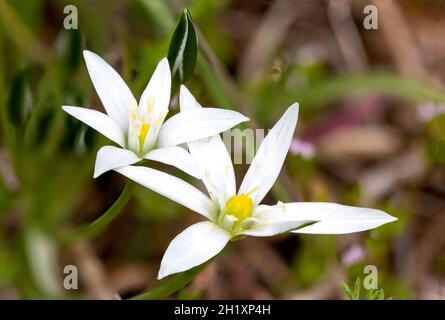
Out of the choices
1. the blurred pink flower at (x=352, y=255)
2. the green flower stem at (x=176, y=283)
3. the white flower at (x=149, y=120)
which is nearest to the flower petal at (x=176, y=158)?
the white flower at (x=149, y=120)

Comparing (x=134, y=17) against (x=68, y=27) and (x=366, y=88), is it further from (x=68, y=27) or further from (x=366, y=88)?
(x=366, y=88)

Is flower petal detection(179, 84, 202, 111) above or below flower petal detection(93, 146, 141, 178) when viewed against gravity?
above

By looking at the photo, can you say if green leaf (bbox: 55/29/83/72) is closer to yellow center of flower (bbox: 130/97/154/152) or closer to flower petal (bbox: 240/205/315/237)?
yellow center of flower (bbox: 130/97/154/152)

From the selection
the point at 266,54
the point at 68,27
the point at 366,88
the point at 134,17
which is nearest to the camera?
the point at 68,27

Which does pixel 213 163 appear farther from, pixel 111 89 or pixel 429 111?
pixel 429 111

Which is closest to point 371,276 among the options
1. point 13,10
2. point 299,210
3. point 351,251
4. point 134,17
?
point 351,251

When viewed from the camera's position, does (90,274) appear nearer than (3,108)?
No

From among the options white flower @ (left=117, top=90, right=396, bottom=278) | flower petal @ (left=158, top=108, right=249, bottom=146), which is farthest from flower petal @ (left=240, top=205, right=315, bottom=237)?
flower petal @ (left=158, top=108, right=249, bottom=146)
